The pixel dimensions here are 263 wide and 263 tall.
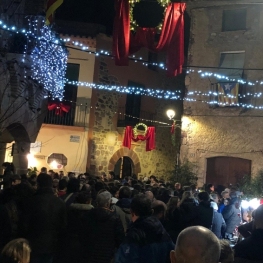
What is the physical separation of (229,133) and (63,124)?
8.20m

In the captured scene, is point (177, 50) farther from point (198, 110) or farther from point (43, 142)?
point (43, 142)

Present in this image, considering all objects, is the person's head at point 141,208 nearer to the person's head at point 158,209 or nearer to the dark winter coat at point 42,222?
the person's head at point 158,209

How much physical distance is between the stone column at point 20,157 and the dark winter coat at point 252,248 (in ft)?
34.9

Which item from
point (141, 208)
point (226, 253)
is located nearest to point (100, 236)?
point (141, 208)

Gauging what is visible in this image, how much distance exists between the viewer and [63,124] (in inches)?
858

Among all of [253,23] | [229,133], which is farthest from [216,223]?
[253,23]

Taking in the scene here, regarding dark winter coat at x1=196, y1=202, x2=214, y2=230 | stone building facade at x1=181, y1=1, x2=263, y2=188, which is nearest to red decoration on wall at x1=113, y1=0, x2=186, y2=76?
dark winter coat at x1=196, y1=202, x2=214, y2=230

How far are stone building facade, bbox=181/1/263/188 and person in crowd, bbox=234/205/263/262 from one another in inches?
593

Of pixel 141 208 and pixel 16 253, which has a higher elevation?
pixel 141 208

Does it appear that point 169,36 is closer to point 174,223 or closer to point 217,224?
point 217,224

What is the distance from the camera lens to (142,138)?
22453mm

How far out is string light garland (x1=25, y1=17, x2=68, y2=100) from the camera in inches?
461

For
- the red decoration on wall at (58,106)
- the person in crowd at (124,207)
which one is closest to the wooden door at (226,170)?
the red decoration on wall at (58,106)

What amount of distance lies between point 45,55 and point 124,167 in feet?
38.8
